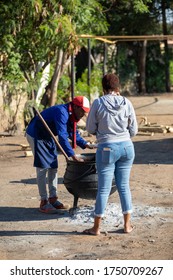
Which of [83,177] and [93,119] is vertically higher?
[93,119]

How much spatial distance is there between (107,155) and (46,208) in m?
1.54

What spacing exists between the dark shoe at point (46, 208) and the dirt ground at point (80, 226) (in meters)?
0.06

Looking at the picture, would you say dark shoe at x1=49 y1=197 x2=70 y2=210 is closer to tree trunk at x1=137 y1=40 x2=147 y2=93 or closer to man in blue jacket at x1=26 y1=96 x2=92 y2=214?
man in blue jacket at x1=26 y1=96 x2=92 y2=214

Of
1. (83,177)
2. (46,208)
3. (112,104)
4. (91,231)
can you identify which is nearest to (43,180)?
(46,208)

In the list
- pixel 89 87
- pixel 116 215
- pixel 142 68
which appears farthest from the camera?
pixel 142 68

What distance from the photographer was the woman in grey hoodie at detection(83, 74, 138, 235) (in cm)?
660

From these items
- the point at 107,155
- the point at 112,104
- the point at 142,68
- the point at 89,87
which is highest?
the point at 112,104

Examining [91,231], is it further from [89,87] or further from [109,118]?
[89,87]

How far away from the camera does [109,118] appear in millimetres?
6594

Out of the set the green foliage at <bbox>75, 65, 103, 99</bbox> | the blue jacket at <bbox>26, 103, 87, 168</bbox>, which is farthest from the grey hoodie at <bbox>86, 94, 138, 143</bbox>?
the green foliage at <bbox>75, 65, 103, 99</bbox>

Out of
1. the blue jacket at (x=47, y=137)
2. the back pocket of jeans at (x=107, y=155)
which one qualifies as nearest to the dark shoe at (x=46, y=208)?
the blue jacket at (x=47, y=137)

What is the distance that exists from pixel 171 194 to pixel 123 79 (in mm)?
26944

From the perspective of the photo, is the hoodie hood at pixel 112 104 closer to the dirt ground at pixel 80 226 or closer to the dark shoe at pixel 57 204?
the dirt ground at pixel 80 226
